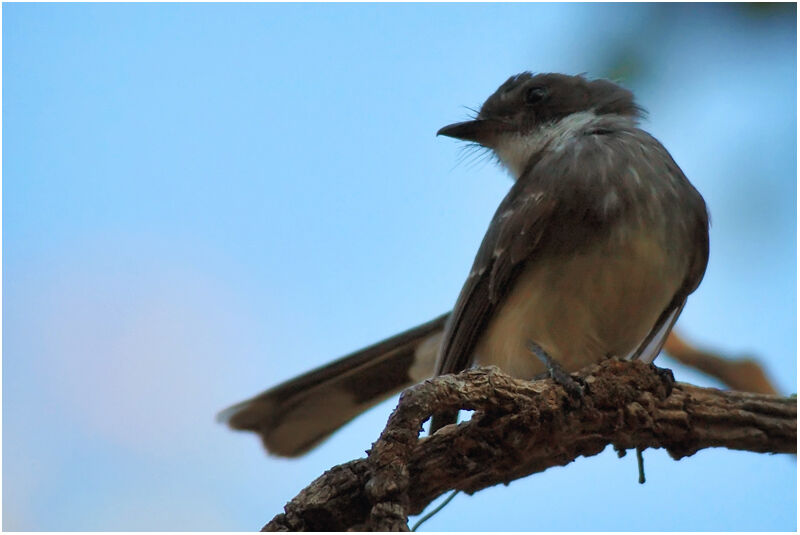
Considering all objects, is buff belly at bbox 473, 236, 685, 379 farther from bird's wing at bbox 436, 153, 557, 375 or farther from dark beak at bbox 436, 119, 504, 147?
dark beak at bbox 436, 119, 504, 147

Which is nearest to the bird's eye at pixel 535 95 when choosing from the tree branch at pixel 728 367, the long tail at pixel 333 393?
the long tail at pixel 333 393

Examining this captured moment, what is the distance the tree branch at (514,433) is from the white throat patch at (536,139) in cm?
171

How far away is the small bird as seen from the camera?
191 inches

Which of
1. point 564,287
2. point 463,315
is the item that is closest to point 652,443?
point 564,287

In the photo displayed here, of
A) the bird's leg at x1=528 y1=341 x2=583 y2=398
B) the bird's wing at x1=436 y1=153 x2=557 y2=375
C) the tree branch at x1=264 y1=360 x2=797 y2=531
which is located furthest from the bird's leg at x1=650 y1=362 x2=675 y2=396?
the bird's wing at x1=436 y1=153 x2=557 y2=375

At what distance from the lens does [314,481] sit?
3691 mm

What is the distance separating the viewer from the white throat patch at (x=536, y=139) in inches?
230

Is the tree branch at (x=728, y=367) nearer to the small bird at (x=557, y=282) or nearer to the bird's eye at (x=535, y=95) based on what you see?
the small bird at (x=557, y=282)

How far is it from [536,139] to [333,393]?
1947 mm

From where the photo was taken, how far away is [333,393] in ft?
19.1

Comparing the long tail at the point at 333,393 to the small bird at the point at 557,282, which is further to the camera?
the long tail at the point at 333,393

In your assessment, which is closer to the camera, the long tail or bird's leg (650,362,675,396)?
bird's leg (650,362,675,396)

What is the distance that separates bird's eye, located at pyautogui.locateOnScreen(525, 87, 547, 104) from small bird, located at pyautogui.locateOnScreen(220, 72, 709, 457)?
0.49 ft

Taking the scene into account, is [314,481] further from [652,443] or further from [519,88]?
[519,88]
